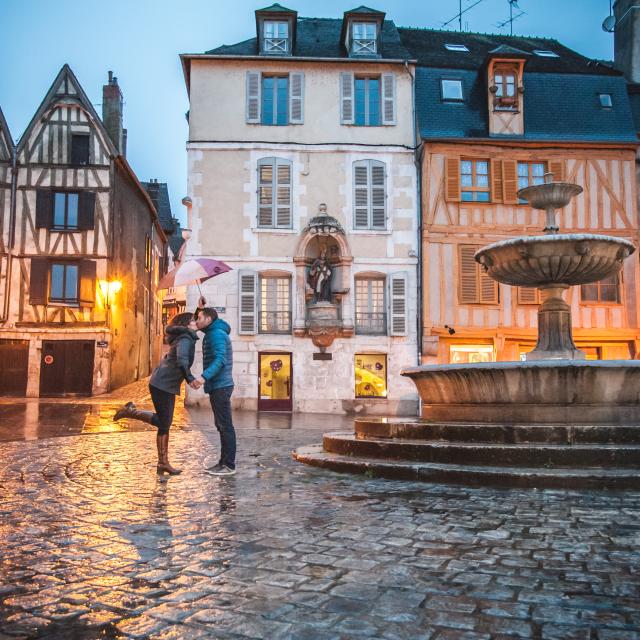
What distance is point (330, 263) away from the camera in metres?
21.3

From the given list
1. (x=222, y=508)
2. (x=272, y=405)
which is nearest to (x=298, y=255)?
(x=272, y=405)

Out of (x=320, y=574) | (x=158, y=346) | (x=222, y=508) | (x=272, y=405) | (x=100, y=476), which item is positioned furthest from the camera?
(x=158, y=346)

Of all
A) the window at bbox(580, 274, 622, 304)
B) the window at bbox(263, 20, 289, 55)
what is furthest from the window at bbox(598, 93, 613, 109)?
the window at bbox(263, 20, 289, 55)

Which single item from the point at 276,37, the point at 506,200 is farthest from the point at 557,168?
the point at 276,37

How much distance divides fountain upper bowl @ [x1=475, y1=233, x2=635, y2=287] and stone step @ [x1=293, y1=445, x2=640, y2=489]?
3470mm

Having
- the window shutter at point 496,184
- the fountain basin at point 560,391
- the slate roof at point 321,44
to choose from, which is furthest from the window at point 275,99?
the fountain basin at point 560,391

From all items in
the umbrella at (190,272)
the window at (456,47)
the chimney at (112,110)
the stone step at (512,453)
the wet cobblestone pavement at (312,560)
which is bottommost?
the wet cobblestone pavement at (312,560)

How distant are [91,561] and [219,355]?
3.21 m

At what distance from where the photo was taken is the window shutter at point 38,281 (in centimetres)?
2348

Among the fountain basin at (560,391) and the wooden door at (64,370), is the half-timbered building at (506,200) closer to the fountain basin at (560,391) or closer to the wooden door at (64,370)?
the wooden door at (64,370)

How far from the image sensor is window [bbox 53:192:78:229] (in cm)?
2422

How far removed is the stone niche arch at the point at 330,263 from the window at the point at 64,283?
794cm

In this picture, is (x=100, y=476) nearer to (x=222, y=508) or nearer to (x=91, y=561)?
(x=222, y=508)

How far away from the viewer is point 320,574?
326 centimetres
